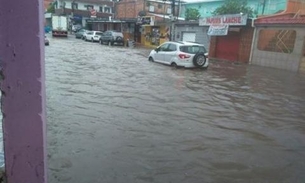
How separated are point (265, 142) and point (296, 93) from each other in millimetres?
6666

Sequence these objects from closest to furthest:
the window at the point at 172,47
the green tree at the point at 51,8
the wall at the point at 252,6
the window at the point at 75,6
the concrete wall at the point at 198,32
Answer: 1. the window at the point at 172,47
2. the concrete wall at the point at 198,32
3. the wall at the point at 252,6
4. the window at the point at 75,6
5. the green tree at the point at 51,8

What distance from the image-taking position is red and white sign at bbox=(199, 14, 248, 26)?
22.3m

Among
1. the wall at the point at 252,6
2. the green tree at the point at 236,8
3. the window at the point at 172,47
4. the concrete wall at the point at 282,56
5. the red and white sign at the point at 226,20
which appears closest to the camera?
the window at the point at 172,47

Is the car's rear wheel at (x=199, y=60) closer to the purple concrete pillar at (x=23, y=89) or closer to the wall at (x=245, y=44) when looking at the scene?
the wall at (x=245, y=44)

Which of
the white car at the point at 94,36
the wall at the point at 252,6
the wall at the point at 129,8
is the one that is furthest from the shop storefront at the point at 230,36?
the wall at the point at 129,8

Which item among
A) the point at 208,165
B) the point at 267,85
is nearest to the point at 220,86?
the point at 267,85

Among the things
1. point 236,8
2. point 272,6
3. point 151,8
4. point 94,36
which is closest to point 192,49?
point 236,8

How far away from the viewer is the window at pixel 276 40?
63.0ft

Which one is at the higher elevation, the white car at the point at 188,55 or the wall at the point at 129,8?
the wall at the point at 129,8

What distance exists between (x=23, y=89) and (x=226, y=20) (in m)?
23.5

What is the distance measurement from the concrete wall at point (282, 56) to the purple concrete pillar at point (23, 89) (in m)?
19.2

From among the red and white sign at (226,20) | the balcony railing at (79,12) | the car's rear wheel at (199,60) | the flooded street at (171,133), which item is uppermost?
the balcony railing at (79,12)

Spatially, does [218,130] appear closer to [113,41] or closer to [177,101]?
[177,101]

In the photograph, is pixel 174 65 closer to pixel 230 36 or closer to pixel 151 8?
pixel 230 36
